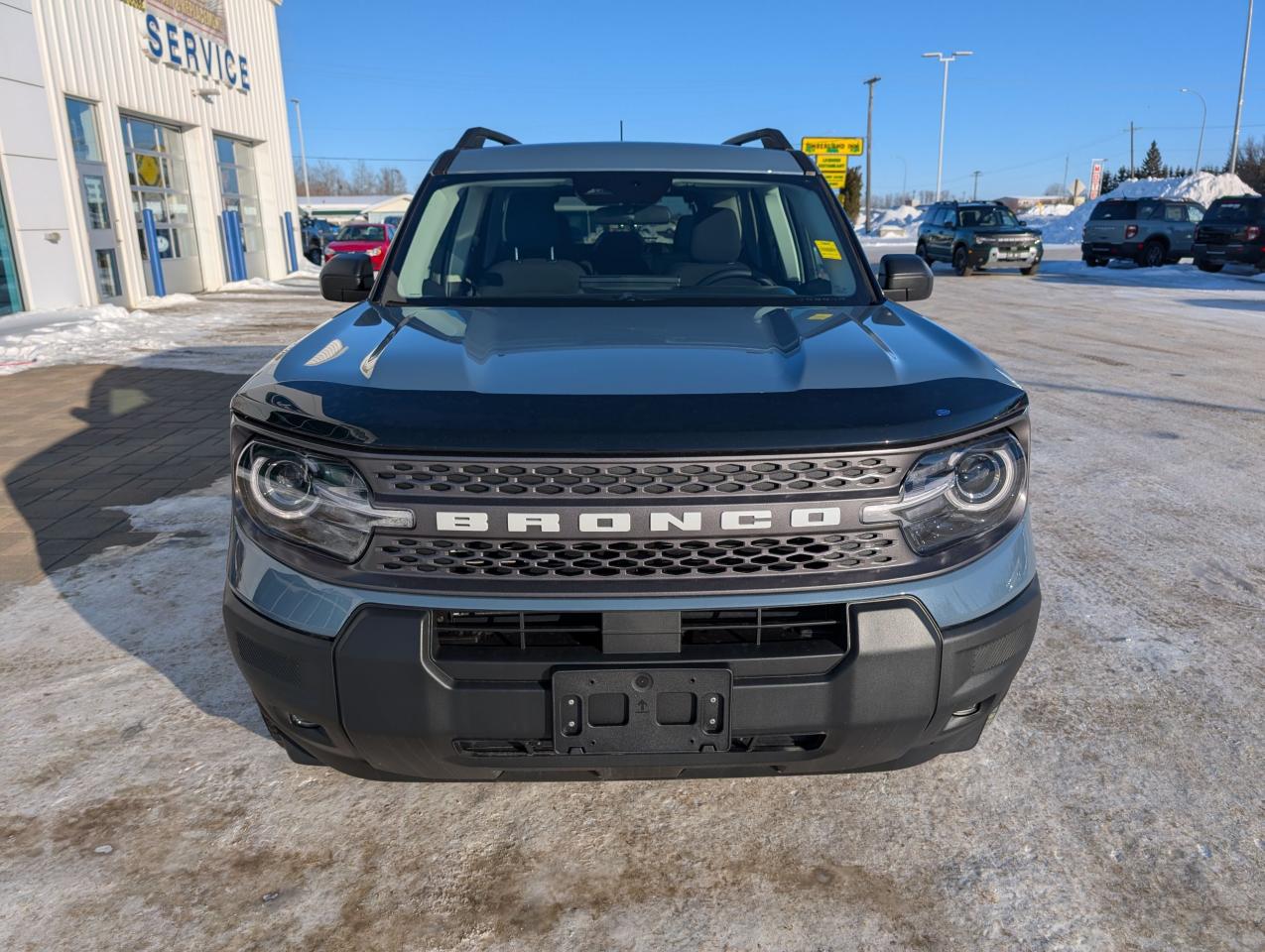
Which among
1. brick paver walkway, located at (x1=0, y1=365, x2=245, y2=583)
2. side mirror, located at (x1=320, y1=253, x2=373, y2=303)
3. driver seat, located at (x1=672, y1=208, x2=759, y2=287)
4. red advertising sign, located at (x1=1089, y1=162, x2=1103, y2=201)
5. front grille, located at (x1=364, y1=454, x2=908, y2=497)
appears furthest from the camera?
red advertising sign, located at (x1=1089, y1=162, x2=1103, y2=201)

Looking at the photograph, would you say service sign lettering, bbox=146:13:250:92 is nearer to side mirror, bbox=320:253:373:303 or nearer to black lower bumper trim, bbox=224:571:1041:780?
side mirror, bbox=320:253:373:303

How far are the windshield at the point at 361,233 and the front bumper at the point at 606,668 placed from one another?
23.7 metres

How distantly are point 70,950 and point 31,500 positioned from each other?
392cm

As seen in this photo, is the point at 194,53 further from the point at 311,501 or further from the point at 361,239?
the point at 311,501

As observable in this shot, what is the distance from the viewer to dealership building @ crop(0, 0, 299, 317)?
12977 millimetres

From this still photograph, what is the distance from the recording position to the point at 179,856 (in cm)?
231

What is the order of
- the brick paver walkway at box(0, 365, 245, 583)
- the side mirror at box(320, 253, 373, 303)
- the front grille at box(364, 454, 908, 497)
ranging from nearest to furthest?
the front grille at box(364, 454, 908, 497), the side mirror at box(320, 253, 373, 303), the brick paver walkway at box(0, 365, 245, 583)

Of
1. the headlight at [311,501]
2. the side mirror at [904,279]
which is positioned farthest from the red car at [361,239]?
the headlight at [311,501]

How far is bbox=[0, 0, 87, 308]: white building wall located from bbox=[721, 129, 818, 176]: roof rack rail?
40.1ft

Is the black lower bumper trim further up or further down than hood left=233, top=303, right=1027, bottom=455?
further down

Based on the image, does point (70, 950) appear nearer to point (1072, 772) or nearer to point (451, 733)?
point (451, 733)

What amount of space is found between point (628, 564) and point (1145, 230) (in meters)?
26.4

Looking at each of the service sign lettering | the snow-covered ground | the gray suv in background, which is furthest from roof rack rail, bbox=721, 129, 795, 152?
the gray suv in background

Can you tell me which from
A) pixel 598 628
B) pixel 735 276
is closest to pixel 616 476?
pixel 598 628
